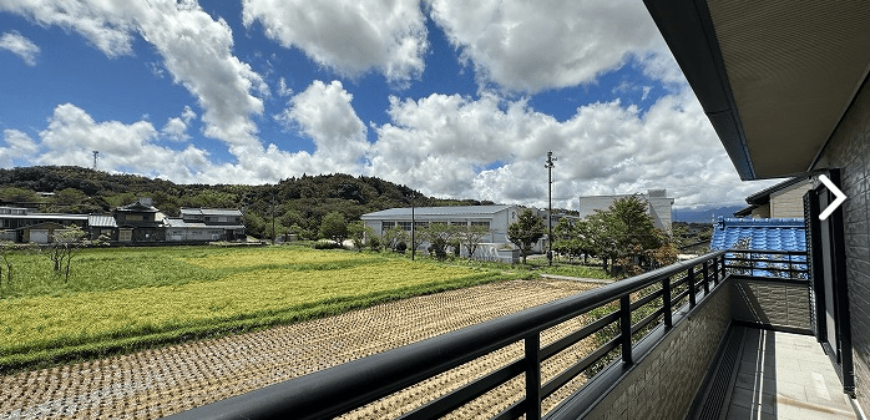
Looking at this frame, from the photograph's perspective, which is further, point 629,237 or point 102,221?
point 102,221

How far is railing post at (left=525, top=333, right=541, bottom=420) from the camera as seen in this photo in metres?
0.99

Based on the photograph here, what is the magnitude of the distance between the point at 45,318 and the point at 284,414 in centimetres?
1213

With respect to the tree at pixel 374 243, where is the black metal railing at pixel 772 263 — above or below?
above

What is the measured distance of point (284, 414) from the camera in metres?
0.42

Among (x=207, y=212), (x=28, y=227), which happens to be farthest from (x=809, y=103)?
(x=207, y=212)

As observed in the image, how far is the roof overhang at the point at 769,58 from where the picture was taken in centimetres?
120

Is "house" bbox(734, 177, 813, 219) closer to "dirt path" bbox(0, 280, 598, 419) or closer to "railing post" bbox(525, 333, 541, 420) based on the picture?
"dirt path" bbox(0, 280, 598, 419)

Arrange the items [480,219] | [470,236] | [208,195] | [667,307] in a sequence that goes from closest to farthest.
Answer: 1. [667,307]
2. [470,236]
3. [480,219]
4. [208,195]

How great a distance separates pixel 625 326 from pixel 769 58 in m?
1.29

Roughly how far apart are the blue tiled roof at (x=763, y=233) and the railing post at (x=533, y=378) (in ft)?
29.1

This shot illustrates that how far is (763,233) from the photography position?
310 inches

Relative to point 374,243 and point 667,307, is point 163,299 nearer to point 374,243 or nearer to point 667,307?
point 667,307

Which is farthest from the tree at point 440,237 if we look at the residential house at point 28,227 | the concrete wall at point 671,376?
the residential house at point 28,227

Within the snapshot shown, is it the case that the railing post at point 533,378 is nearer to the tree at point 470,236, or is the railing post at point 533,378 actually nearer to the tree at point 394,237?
the tree at point 470,236
